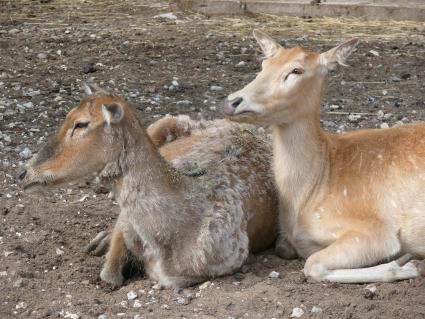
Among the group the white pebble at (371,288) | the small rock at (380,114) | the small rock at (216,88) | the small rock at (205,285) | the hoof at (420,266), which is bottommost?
the white pebble at (371,288)

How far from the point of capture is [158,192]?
20.8 feet

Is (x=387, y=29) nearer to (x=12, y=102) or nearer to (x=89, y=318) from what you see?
(x=12, y=102)

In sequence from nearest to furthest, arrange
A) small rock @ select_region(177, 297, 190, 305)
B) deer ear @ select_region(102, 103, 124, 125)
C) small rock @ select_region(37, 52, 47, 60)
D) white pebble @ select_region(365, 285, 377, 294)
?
deer ear @ select_region(102, 103, 124, 125), small rock @ select_region(177, 297, 190, 305), white pebble @ select_region(365, 285, 377, 294), small rock @ select_region(37, 52, 47, 60)

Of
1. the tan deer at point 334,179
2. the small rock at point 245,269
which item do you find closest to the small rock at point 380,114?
the tan deer at point 334,179

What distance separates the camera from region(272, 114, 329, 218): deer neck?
6977 millimetres

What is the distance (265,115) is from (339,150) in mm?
782

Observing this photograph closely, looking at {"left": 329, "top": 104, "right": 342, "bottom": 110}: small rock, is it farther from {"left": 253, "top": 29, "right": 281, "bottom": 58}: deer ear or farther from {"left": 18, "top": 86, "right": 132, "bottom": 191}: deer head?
{"left": 18, "top": 86, "right": 132, "bottom": 191}: deer head

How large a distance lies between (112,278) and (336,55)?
238 centimetres

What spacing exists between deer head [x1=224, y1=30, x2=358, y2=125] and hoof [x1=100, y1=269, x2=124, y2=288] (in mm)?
1429

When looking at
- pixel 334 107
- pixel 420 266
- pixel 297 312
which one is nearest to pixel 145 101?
pixel 334 107

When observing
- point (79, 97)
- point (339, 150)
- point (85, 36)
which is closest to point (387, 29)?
point (85, 36)

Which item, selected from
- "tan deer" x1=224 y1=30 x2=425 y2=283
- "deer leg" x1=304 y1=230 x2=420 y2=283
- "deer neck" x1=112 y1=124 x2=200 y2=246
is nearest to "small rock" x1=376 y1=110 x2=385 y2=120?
"tan deer" x1=224 y1=30 x2=425 y2=283

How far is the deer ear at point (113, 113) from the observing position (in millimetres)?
6074

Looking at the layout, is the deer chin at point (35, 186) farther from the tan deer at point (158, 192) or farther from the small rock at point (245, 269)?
the small rock at point (245, 269)
